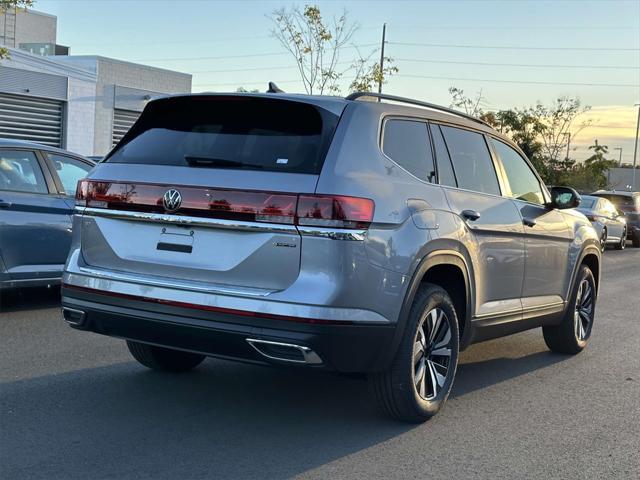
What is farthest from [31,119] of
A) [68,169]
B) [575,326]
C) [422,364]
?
[422,364]

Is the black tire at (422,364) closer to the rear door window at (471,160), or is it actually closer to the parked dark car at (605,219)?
the rear door window at (471,160)

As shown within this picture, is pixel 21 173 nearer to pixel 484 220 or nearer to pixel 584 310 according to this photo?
pixel 484 220

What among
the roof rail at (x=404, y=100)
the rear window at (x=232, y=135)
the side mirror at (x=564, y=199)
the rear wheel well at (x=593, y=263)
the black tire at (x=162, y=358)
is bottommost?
the black tire at (x=162, y=358)

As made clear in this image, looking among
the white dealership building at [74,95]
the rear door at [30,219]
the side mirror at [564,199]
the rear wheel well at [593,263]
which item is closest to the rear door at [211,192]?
the side mirror at [564,199]

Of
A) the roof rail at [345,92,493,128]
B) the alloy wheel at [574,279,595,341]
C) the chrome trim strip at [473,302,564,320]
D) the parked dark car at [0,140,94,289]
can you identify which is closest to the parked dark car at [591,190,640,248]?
the alloy wheel at [574,279,595,341]

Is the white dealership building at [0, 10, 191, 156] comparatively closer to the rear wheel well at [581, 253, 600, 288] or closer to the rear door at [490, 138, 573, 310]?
the rear wheel well at [581, 253, 600, 288]

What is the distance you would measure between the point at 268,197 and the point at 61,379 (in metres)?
2.39

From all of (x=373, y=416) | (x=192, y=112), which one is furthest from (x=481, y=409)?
(x=192, y=112)

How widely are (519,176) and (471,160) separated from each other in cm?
87

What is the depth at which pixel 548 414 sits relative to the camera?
18.4 ft

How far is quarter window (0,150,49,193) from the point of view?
26.7ft

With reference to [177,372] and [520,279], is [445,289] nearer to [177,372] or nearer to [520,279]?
[520,279]

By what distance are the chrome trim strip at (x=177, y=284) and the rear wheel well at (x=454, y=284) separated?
1.32 m

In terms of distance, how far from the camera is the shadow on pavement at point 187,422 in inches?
168
